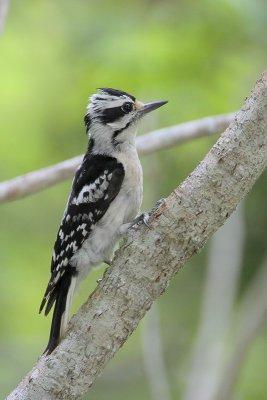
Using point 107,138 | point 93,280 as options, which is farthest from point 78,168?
point 93,280

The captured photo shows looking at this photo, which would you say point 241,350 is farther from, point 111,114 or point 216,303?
point 111,114

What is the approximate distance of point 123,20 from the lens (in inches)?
224

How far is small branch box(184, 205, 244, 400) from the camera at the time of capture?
5.31 m

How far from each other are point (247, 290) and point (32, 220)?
82.2 inches

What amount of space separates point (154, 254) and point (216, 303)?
2047mm

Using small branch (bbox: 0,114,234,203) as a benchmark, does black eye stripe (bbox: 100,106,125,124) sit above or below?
above

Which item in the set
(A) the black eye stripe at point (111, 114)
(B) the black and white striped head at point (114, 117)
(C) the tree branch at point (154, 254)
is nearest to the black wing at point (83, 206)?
(B) the black and white striped head at point (114, 117)

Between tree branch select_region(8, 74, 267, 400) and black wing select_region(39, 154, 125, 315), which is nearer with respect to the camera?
tree branch select_region(8, 74, 267, 400)

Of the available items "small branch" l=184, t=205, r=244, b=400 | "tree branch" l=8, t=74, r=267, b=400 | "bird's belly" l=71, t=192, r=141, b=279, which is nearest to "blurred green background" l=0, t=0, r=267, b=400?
"small branch" l=184, t=205, r=244, b=400

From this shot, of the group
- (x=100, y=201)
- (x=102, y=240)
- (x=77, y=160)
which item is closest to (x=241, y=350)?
(x=102, y=240)

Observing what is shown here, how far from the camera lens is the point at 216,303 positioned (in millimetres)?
5645

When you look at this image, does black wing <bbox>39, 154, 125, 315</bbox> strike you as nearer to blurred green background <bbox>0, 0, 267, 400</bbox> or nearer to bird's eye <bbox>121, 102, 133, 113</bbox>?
bird's eye <bbox>121, 102, 133, 113</bbox>

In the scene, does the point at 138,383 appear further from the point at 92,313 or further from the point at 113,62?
the point at 92,313

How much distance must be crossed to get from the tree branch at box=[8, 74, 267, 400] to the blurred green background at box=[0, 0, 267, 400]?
5.43ft
